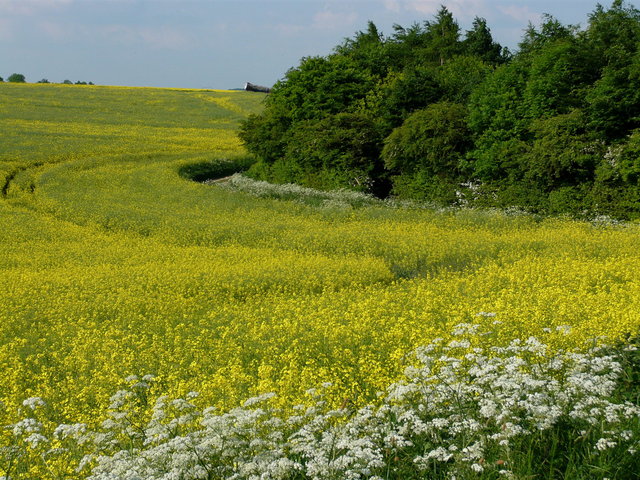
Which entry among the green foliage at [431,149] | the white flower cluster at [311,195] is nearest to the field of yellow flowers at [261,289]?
the white flower cluster at [311,195]

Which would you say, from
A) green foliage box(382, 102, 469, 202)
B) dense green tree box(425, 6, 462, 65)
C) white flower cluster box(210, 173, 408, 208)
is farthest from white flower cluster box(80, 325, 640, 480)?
dense green tree box(425, 6, 462, 65)

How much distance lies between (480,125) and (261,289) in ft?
49.3

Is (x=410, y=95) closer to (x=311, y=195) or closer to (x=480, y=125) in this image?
(x=480, y=125)

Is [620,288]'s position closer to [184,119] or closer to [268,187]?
[268,187]

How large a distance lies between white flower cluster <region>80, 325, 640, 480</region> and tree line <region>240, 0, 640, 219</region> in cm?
1650

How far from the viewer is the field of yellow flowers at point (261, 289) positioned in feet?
24.8

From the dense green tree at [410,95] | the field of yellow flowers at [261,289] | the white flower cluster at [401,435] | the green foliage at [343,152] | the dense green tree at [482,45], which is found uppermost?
the dense green tree at [482,45]

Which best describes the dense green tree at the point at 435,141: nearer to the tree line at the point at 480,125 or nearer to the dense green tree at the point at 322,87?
the tree line at the point at 480,125

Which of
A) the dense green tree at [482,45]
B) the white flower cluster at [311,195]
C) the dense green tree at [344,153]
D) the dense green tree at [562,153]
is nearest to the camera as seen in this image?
the dense green tree at [562,153]

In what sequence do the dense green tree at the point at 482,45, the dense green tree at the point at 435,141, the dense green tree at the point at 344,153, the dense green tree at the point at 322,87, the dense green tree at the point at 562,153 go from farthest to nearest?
1. the dense green tree at the point at 482,45
2. the dense green tree at the point at 322,87
3. the dense green tree at the point at 344,153
4. the dense green tree at the point at 435,141
5. the dense green tree at the point at 562,153

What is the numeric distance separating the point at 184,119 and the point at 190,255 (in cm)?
4653

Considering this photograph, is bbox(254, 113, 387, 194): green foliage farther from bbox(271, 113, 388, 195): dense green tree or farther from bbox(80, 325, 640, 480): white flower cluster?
bbox(80, 325, 640, 480): white flower cluster

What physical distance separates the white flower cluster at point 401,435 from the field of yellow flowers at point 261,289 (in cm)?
98

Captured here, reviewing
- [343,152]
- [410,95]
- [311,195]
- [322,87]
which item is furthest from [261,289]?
[322,87]
